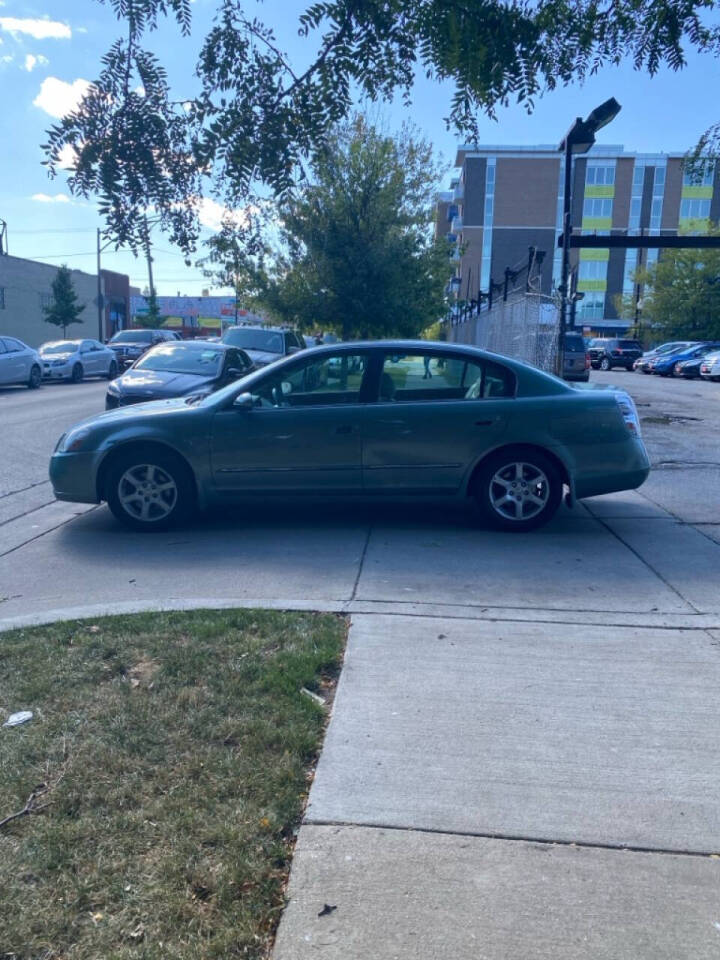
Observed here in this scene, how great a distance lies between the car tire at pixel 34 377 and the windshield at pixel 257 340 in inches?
387

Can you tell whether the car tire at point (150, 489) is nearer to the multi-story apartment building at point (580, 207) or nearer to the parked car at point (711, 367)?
the parked car at point (711, 367)

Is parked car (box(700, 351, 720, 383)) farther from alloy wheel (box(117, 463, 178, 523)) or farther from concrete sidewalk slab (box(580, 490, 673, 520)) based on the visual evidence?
alloy wheel (box(117, 463, 178, 523))

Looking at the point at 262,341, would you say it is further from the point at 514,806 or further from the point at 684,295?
the point at 684,295

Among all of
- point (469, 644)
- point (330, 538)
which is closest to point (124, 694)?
point (469, 644)

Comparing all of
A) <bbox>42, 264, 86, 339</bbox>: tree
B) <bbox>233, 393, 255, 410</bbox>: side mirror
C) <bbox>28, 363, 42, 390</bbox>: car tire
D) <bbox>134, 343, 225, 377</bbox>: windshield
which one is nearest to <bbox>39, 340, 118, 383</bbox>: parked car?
<bbox>28, 363, 42, 390</bbox>: car tire

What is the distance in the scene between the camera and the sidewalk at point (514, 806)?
262cm

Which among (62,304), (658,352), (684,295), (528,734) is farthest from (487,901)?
(684,295)

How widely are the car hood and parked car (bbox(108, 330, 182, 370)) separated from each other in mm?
21650

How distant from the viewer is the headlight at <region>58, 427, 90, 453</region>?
290 inches

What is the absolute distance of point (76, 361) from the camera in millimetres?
29578

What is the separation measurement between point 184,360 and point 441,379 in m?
7.37

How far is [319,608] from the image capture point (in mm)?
5230

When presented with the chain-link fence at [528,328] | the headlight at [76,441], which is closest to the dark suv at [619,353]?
the chain-link fence at [528,328]

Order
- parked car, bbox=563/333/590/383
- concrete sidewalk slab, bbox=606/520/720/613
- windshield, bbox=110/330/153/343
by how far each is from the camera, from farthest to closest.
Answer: windshield, bbox=110/330/153/343
parked car, bbox=563/333/590/383
concrete sidewalk slab, bbox=606/520/720/613
